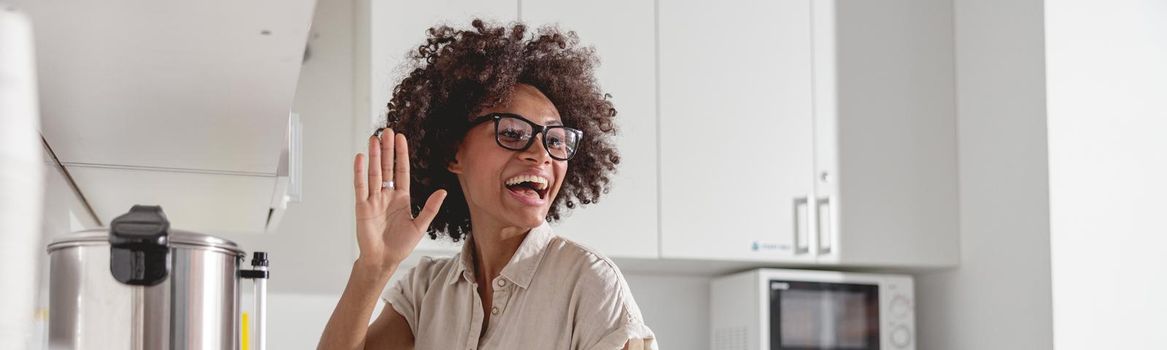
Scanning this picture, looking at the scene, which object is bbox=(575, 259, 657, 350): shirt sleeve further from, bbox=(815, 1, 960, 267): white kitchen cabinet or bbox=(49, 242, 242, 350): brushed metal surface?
bbox=(815, 1, 960, 267): white kitchen cabinet

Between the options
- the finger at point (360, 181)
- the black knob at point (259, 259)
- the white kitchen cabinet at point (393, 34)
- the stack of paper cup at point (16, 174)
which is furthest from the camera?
the white kitchen cabinet at point (393, 34)

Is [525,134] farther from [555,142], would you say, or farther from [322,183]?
[322,183]

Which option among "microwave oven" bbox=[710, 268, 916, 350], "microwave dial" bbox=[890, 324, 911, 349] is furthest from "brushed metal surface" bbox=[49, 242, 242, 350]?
"microwave dial" bbox=[890, 324, 911, 349]

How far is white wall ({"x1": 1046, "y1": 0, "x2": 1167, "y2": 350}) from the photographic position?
304 centimetres

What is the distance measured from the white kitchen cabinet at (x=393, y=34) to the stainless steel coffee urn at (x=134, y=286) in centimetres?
191

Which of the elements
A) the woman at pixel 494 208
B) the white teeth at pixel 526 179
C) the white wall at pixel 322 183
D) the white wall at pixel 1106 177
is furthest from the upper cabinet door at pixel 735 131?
the white teeth at pixel 526 179

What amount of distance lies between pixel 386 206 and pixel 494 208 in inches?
10.9

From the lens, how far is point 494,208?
1.51 metres

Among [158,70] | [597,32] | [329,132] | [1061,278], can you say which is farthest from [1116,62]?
[158,70]

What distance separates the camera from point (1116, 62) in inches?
125

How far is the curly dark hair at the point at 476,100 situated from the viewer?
1615mm

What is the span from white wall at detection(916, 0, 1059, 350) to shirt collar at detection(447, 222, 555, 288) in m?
1.84

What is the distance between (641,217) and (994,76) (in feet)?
3.08

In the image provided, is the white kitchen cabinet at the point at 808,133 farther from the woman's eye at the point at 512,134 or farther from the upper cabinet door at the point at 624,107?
the woman's eye at the point at 512,134
